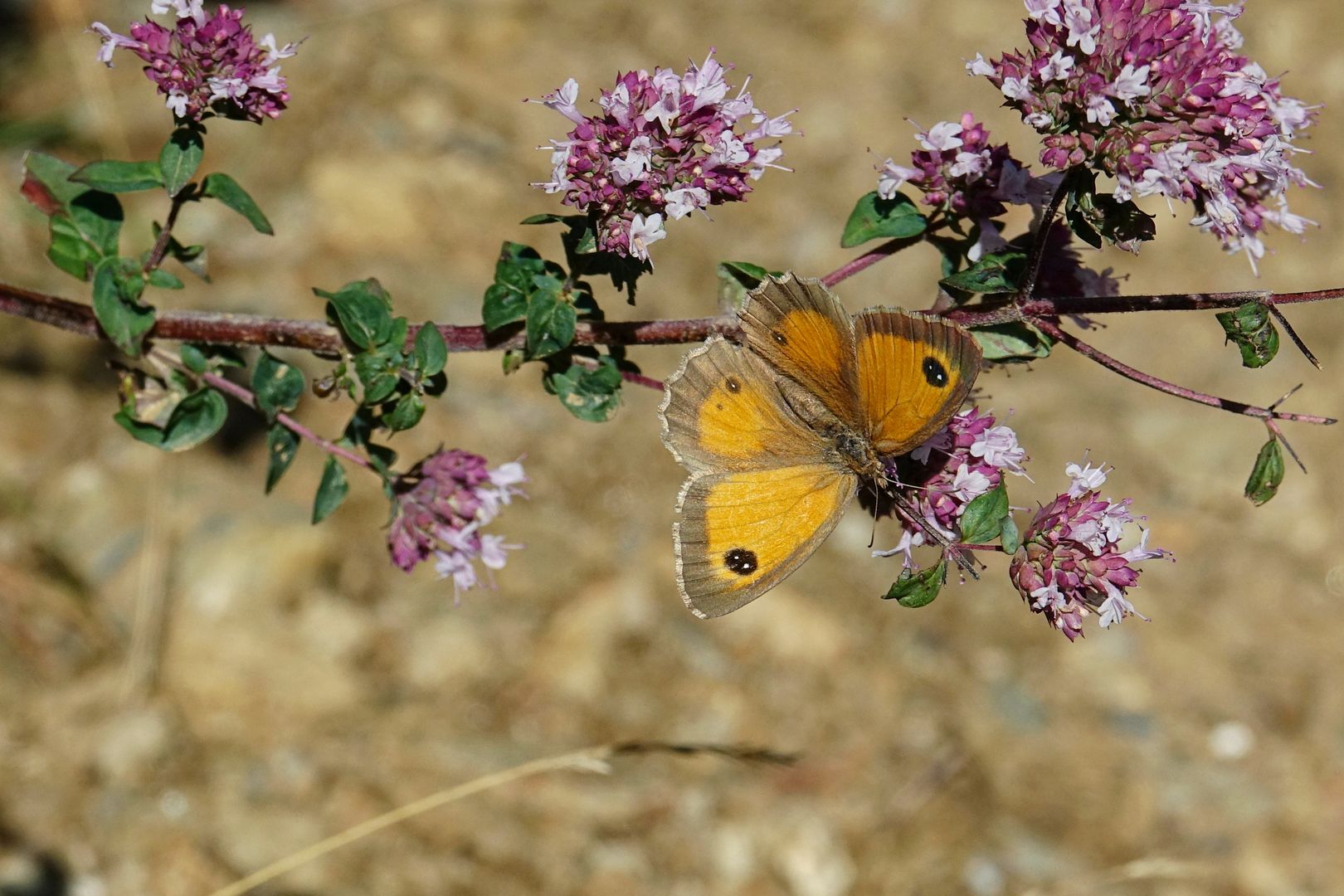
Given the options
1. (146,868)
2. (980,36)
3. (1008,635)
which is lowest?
(146,868)

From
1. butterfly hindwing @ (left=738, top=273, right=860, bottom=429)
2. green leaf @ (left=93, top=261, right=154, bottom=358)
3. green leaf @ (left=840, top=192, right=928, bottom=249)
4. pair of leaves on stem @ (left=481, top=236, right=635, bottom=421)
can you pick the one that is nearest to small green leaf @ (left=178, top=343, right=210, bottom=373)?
green leaf @ (left=93, top=261, right=154, bottom=358)

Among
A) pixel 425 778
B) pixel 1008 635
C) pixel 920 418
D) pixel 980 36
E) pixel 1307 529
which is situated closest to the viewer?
pixel 920 418

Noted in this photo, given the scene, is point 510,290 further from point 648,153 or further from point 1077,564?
point 1077,564

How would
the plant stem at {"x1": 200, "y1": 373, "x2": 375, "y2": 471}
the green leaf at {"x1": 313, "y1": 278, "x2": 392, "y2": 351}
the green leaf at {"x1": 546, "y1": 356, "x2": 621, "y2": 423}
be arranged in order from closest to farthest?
the green leaf at {"x1": 313, "y1": 278, "x2": 392, "y2": 351} → the green leaf at {"x1": 546, "y1": 356, "x2": 621, "y2": 423} → the plant stem at {"x1": 200, "y1": 373, "x2": 375, "y2": 471}

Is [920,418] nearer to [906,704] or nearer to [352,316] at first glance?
[352,316]

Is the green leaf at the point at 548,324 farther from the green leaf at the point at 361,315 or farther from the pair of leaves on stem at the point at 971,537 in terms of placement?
the pair of leaves on stem at the point at 971,537


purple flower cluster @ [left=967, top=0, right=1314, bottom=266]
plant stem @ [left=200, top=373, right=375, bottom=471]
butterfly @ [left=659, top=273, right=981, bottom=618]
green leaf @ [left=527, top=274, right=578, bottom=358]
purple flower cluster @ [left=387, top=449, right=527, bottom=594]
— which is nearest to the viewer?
purple flower cluster @ [left=967, top=0, right=1314, bottom=266]

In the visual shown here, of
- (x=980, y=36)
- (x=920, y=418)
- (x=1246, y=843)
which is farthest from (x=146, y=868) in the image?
(x=980, y=36)

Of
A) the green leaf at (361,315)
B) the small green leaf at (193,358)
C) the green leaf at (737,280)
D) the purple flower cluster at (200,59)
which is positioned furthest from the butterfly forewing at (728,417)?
the small green leaf at (193,358)

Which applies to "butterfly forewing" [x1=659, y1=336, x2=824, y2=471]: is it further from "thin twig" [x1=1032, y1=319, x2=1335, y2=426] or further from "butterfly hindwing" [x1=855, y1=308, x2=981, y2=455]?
"thin twig" [x1=1032, y1=319, x2=1335, y2=426]
